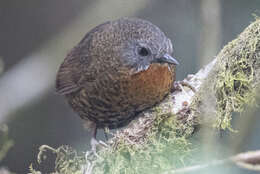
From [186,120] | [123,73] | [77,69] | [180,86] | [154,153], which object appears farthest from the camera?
[77,69]

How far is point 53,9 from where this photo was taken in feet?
20.6

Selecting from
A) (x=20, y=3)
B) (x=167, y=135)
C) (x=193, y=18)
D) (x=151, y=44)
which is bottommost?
(x=167, y=135)

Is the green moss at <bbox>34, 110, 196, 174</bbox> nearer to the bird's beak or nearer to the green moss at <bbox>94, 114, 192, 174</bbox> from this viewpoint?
the green moss at <bbox>94, 114, 192, 174</bbox>

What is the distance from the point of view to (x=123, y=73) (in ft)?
10.8

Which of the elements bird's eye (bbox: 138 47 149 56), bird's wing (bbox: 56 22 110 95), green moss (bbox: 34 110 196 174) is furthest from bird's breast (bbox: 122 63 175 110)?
bird's wing (bbox: 56 22 110 95)

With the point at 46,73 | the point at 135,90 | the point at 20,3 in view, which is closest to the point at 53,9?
the point at 20,3

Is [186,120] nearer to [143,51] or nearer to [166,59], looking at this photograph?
[166,59]

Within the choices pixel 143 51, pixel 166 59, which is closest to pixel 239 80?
pixel 166 59

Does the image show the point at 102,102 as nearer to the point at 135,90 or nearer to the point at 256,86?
the point at 135,90

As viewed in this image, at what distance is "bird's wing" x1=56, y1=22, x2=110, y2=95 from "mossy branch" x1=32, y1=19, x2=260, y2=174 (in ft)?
3.04

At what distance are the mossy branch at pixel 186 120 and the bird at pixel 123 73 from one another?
1.34 ft

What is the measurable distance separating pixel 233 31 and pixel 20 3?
2.94m

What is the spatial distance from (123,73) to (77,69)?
0.75 m

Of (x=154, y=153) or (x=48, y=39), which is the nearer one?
(x=154, y=153)
